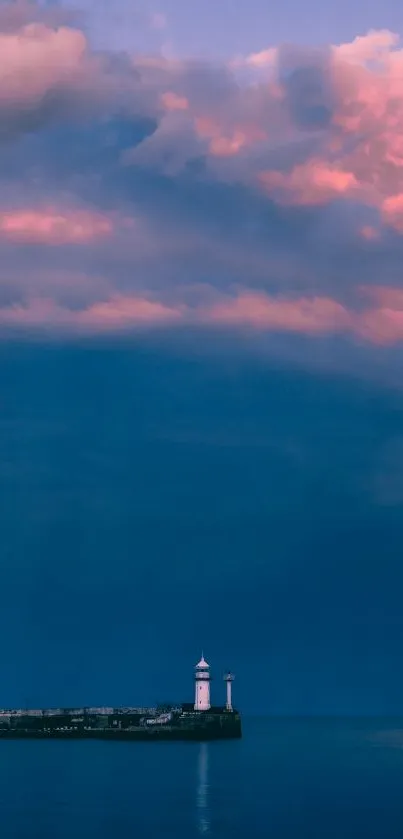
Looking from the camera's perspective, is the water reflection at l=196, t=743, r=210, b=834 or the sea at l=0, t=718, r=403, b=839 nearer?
the sea at l=0, t=718, r=403, b=839

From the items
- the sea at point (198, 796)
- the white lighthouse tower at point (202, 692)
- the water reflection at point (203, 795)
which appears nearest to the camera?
the sea at point (198, 796)

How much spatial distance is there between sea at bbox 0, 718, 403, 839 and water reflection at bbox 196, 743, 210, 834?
6 cm

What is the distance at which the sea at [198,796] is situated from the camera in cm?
7119

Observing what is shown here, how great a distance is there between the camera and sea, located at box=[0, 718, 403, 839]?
2803 inches

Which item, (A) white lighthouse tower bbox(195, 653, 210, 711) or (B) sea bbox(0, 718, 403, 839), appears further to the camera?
(A) white lighthouse tower bbox(195, 653, 210, 711)

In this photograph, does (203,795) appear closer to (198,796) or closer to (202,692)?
(198,796)

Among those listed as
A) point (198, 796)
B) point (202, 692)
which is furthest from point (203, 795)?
point (202, 692)

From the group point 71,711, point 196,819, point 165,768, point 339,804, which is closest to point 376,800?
point 339,804

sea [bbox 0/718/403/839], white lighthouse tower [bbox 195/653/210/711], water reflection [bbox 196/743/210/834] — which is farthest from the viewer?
white lighthouse tower [bbox 195/653/210/711]

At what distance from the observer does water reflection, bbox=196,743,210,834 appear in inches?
2874

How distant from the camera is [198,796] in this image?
3494 inches

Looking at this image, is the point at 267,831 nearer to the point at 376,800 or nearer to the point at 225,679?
the point at 376,800

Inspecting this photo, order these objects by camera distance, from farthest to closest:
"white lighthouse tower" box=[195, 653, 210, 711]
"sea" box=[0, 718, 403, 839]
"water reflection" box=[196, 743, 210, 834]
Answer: "white lighthouse tower" box=[195, 653, 210, 711]
"water reflection" box=[196, 743, 210, 834]
"sea" box=[0, 718, 403, 839]

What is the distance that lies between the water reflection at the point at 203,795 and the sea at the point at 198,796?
6 centimetres
